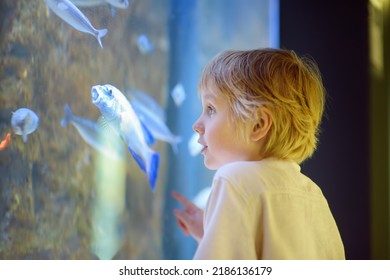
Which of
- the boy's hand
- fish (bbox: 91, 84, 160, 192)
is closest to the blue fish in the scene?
fish (bbox: 91, 84, 160, 192)

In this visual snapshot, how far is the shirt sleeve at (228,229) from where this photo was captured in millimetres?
1038

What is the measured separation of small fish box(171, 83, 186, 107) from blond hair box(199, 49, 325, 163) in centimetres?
113

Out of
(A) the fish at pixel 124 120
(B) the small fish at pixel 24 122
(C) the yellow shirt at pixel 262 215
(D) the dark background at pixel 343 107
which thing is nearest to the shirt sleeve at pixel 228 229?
(C) the yellow shirt at pixel 262 215

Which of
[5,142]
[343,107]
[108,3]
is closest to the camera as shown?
[5,142]

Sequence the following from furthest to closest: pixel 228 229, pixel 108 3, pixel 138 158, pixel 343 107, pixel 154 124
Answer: pixel 154 124 < pixel 343 107 < pixel 138 158 < pixel 108 3 < pixel 228 229

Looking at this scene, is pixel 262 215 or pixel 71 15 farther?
pixel 71 15

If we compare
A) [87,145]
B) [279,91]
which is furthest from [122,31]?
[279,91]

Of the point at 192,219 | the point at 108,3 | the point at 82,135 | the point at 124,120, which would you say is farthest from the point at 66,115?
the point at 192,219

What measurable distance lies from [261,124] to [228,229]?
296 millimetres

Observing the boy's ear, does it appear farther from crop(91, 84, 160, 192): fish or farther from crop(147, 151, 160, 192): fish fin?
crop(147, 151, 160, 192): fish fin

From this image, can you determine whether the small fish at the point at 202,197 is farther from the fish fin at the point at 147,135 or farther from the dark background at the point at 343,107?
the dark background at the point at 343,107

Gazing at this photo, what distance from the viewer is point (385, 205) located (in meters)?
1.87

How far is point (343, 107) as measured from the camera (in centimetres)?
201

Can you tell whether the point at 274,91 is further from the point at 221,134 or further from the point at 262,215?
the point at 262,215
